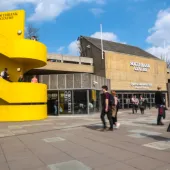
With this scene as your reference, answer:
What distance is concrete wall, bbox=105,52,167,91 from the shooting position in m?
30.7

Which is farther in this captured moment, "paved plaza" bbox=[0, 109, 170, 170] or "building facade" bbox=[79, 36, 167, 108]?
"building facade" bbox=[79, 36, 167, 108]

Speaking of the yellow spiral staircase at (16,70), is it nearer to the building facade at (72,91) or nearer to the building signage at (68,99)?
the building facade at (72,91)

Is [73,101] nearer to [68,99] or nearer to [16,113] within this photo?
[68,99]

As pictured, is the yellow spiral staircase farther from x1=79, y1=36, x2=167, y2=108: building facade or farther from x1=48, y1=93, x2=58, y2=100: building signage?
x1=79, y1=36, x2=167, y2=108: building facade

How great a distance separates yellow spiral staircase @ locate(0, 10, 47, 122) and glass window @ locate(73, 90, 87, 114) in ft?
12.6

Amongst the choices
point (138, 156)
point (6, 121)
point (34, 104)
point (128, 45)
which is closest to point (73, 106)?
point (34, 104)

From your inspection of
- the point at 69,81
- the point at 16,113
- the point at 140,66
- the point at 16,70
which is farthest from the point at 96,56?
the point at 16,113

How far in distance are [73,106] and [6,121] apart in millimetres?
6631

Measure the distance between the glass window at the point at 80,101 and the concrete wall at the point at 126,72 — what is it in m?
9.74

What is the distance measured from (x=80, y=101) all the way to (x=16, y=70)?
241 inches

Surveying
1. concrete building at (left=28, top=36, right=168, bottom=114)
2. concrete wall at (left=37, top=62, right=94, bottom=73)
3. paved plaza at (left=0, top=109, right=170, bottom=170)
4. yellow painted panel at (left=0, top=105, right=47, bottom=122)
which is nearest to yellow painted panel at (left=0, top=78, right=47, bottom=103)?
yellow painted panel at (left=0, top=105, right=47, bottom=122)

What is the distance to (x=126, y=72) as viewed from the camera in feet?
106

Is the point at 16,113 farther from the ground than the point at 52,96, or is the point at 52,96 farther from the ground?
the point at 52,96

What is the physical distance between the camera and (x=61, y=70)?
3022cm
